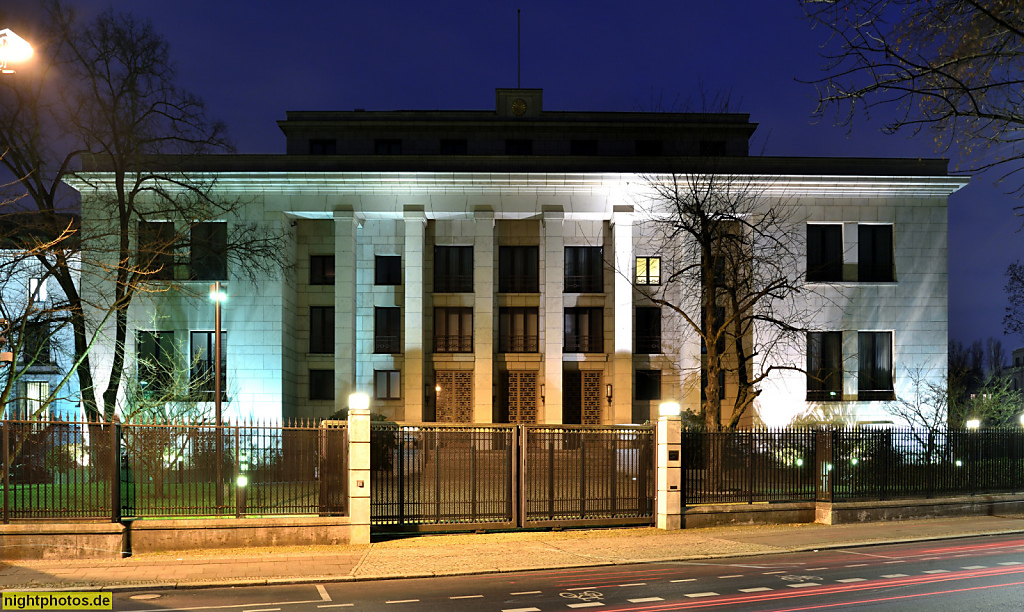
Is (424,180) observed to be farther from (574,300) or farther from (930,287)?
(930,287)

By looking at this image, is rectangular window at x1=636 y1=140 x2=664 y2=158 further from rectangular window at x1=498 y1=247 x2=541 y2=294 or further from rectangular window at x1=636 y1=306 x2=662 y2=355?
rectangular window at x1=636 y1=306 x2=662 y2=355

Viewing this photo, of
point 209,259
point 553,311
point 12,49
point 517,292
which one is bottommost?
point 553,311

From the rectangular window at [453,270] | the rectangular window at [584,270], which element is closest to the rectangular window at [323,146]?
the rectangular window at [453,270]

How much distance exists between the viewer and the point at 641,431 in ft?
62.5

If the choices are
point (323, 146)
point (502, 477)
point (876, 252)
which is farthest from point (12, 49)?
point (323, 146)

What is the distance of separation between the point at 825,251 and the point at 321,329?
86.7 feet

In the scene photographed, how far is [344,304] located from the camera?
38.2 metres

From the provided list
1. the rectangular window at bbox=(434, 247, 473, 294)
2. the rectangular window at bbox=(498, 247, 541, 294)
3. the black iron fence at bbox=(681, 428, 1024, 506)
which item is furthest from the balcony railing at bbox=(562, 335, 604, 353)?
the black iron fence at bbox=(681, 428, 1024, 506)

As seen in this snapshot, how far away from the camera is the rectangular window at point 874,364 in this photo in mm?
39125

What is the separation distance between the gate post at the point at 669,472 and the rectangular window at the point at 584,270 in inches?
900

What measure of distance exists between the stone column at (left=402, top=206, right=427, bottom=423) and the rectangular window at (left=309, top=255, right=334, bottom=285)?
5011 millimetres

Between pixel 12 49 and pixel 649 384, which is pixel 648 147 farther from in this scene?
pixel 12 49

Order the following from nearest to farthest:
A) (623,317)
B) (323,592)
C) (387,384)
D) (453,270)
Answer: (323,592) < (623,317) < (387,384) < (453,270)

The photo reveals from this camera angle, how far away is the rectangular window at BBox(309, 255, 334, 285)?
41094mm
